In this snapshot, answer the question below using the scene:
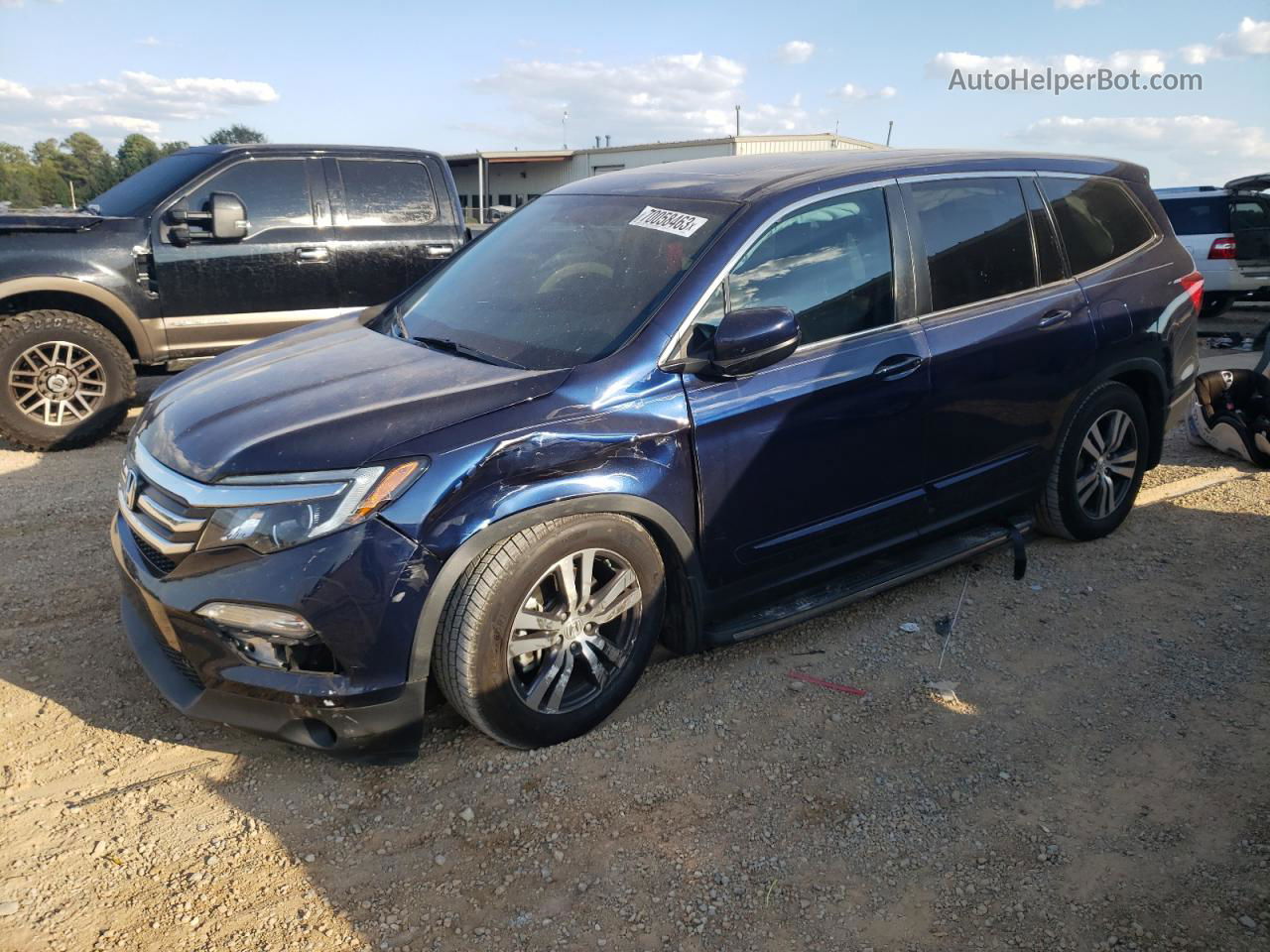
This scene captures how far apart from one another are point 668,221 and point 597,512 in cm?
125

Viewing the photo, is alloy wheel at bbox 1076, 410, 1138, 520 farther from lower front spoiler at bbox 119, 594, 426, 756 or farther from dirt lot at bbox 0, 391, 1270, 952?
lower front spoiler at bbox 119, 594, 426, 756

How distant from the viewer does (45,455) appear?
628 centimetres

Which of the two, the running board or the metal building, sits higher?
the metal building

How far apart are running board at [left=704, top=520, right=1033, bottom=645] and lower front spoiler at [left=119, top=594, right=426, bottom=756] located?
113 centimetres

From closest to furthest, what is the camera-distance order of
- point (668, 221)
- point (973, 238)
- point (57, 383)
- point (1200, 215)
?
point (668, 221) → point (973, 238) → point (57, 383) → point (1200, 215)

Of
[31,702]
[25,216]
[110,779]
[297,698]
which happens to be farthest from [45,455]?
[297,698]

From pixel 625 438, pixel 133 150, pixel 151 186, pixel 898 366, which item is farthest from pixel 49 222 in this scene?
pixel 133 150

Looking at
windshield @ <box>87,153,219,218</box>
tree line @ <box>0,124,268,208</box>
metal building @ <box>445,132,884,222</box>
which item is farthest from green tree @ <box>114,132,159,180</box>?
windshield @ <box>87,153,219,218</box>

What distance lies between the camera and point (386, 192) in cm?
757

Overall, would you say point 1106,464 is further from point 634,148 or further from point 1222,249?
point 634,148

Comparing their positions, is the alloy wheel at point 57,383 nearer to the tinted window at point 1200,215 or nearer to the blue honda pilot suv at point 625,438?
the blue honda pilot suv at point 625,438

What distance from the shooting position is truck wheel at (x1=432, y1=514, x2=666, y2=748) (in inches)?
114

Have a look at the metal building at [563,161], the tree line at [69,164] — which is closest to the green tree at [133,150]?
the tree line at [69,164]

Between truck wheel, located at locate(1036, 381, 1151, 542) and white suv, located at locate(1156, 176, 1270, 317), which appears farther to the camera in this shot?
white suv, located at locate(1156, 176, 1270, 317)
